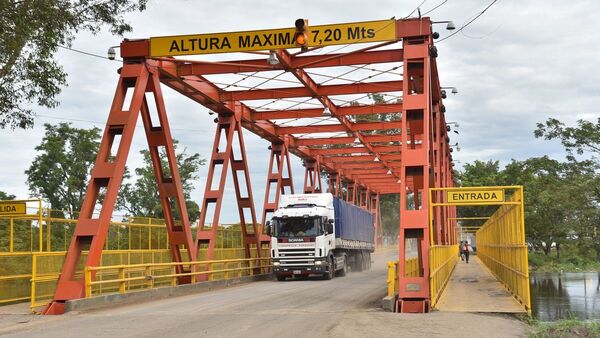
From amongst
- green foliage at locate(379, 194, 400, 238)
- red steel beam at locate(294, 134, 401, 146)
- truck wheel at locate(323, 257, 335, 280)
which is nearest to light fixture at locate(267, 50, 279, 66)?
truck wheel at locate(323, 257, 335, 280)

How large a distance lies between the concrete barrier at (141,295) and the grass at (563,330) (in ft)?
33.0

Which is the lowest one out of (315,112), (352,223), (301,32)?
(352,223)

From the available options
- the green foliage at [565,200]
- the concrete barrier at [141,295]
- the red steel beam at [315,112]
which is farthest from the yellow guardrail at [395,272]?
the green foliage at [565,200]

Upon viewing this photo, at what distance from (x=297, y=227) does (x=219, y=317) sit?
13923 millimetres

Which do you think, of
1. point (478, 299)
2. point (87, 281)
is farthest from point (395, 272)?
point (87, 281)

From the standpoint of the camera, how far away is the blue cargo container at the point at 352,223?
101 feet

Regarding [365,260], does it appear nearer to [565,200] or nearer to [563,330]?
[565,200]

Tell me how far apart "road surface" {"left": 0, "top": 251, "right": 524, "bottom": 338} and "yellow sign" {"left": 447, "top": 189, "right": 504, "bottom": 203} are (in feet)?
9.22

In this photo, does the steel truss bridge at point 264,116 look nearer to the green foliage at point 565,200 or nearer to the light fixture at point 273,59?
the light fixture at point 273,59

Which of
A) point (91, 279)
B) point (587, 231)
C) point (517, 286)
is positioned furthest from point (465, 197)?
point (587, 231)

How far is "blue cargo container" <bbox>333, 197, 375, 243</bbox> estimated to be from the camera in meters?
30.7

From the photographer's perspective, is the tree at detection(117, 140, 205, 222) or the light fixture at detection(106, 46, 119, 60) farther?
the tree at detection(117, 140, 205, 222)

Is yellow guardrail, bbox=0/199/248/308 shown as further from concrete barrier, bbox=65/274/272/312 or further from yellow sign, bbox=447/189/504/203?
yellow sign, bbox=447/189/504/203

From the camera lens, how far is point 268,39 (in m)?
18.6
